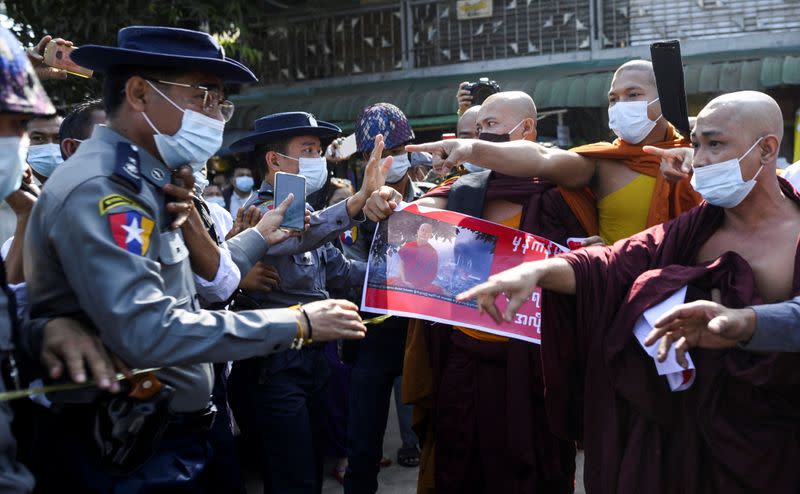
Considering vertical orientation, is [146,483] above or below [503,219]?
below

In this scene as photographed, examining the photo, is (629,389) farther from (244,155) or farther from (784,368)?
(244,155)

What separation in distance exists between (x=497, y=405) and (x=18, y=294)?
2147mm

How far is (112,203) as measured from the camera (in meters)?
2.25

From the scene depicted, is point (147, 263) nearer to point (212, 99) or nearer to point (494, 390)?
point (212, 99)

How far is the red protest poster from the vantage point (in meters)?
3.48

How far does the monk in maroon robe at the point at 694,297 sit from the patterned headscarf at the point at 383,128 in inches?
87.4

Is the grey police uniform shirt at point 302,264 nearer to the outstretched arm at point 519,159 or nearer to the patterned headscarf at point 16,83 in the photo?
the outstretched arm at point 519,159

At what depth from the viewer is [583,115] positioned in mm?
12320

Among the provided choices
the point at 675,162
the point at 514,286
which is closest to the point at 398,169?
the point at 675,162

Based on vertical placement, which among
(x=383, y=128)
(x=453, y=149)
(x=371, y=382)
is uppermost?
(x=453, y=149)

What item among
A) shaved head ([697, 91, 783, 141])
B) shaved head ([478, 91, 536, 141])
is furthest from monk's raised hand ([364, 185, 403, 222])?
shaved head ([697, 91, 783, 141])

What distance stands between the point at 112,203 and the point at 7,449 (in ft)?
2.15

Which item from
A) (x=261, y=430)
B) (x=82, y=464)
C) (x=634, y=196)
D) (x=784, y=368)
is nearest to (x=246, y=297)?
(x=261, y=430)

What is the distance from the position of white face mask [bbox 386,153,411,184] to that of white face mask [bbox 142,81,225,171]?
7.71ft
